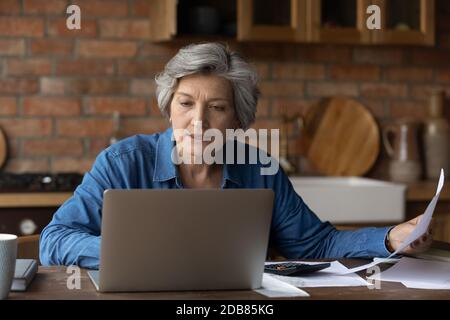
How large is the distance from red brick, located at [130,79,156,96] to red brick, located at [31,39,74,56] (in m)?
0.33

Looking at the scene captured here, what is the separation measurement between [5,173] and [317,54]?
1.59 m

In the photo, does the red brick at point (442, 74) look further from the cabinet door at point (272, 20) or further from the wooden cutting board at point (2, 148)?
the wooden cutting board at point (2, 148)

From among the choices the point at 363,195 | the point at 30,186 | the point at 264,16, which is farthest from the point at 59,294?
the point at 264,16

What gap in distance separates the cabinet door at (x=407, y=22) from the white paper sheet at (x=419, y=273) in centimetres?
209

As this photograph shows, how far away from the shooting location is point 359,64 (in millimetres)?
4031

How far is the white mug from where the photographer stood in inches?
56.7

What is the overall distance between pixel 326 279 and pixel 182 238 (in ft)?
1.25

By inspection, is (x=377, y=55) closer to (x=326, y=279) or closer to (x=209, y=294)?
(x=326, y=279)

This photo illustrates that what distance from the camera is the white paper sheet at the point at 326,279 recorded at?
64.1 inches

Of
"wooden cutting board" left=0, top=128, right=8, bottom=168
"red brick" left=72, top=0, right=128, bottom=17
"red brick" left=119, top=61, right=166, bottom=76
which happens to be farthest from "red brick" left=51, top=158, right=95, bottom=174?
"red brick" left=72, top=0, right=128, bottom=17

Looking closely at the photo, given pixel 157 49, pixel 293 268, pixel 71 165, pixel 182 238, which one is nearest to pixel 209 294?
pixel 182 238

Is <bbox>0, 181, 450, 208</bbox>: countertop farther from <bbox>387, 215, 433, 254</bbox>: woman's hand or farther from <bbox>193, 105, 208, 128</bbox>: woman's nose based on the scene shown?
<bbox>387, 215, 433, 254</bbox>: woman's hand

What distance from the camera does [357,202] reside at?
3.40 meters

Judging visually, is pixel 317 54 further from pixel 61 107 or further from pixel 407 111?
pixel 61 107
